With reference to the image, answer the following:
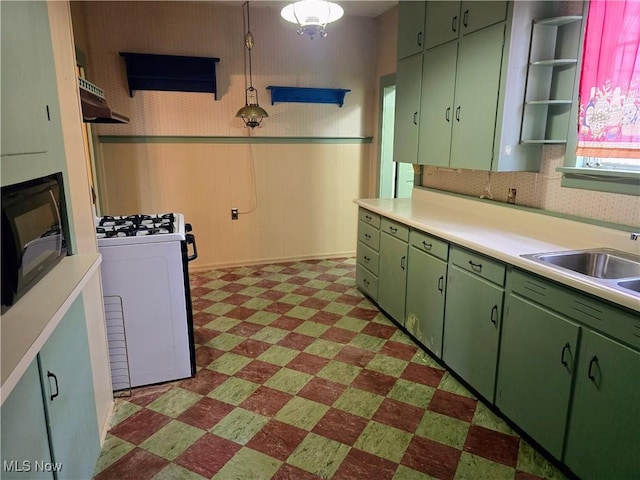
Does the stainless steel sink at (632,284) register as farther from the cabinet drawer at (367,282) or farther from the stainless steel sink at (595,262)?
the cabinet drawer at (367,282)

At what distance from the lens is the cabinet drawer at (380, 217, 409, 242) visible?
302 cm

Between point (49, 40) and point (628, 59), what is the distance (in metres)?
2.54

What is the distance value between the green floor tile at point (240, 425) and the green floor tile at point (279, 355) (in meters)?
0.53

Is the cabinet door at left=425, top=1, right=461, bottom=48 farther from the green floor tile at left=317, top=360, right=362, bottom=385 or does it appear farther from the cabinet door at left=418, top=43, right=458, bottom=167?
the green floor tile at left=317, top=360, right=362, bottom=385

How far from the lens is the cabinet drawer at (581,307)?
148 centimetres

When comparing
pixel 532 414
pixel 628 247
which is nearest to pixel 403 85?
pixel 628 247

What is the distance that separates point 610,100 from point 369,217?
6.36 feet

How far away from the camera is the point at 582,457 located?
1695mm

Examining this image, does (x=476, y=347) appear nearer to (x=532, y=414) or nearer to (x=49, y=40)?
(x=532, y=414)

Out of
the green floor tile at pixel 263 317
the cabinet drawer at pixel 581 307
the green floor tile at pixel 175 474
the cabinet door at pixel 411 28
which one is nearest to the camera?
the cabinet drawer at pixel 581 307

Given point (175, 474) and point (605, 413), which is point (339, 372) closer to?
point (175, 474)

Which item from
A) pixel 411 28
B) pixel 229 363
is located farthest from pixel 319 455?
pixel 411 28

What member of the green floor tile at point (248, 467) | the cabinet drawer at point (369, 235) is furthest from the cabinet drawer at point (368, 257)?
the green floor tile at point (248, 467)

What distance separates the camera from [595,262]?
2033 mm
